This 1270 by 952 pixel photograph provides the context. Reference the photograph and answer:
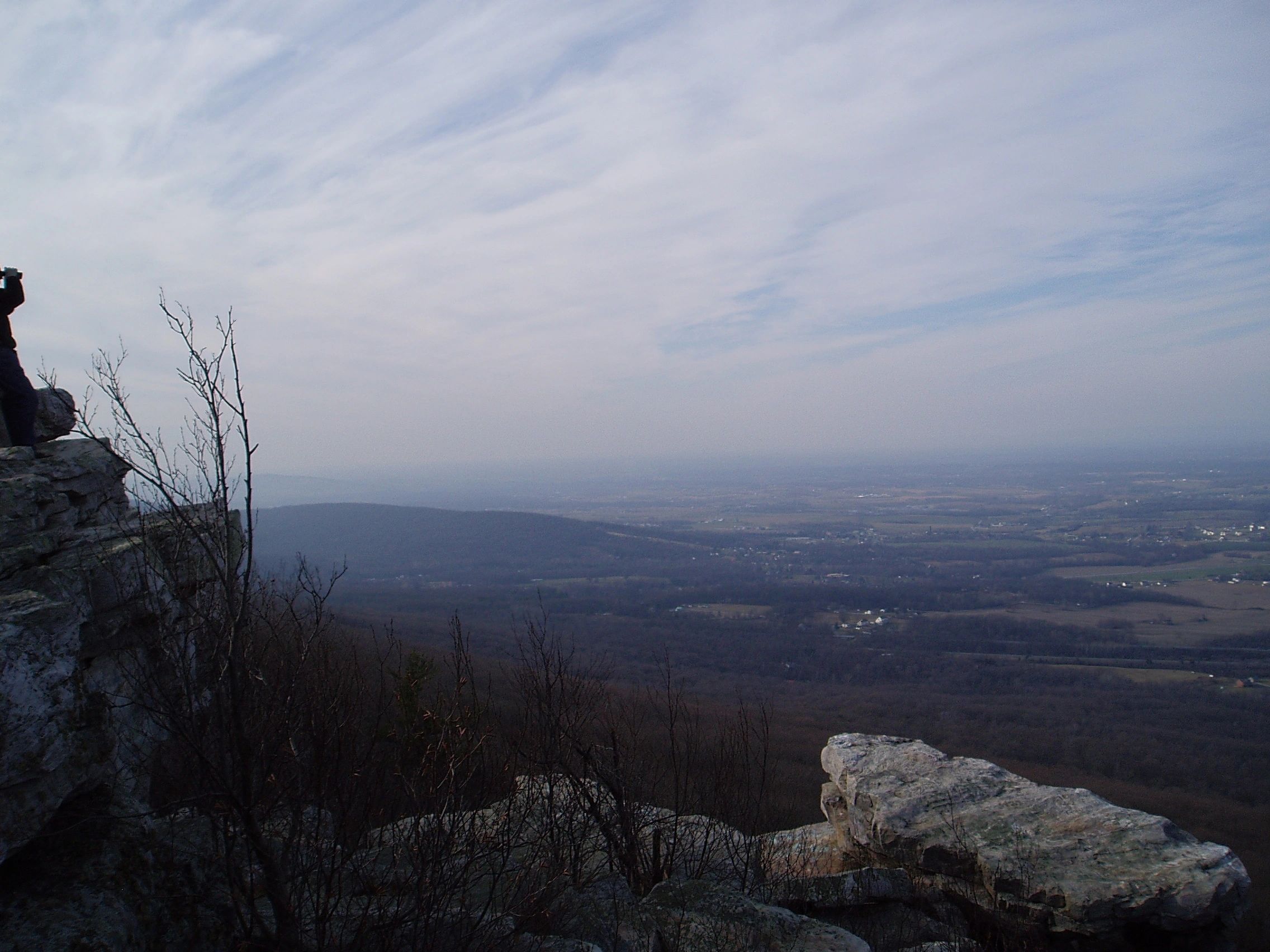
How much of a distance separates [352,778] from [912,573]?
6883 cm

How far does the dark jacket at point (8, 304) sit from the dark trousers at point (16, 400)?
0.39 ft

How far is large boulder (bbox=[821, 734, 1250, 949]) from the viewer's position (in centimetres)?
737

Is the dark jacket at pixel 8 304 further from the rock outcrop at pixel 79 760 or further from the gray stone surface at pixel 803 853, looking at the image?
the gray stone surface at pixel 803 853

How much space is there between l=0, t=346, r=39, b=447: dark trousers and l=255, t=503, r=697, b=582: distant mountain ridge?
207 feet

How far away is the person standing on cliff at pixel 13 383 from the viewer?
Result: 7.79m

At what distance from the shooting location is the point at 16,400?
25.9ft

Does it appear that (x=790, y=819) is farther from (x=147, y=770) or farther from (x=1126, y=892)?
(x=147, y=770)

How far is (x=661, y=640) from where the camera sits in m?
44.2

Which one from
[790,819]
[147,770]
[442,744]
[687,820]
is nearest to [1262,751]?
[790,819]

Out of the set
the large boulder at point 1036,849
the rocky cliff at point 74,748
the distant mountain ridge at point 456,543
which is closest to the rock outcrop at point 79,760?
the rocky cliff at point 74,748

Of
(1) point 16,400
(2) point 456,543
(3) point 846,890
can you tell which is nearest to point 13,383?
(1) point 16,400

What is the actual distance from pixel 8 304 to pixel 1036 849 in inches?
555

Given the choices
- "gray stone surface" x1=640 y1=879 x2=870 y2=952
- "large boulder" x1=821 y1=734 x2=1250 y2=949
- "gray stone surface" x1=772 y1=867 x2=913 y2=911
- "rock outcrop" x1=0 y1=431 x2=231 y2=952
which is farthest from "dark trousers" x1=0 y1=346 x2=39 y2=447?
"large boulder" x1=821 y1=734 x2=1250 y2=949

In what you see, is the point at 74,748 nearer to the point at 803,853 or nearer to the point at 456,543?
the point at 803,853
